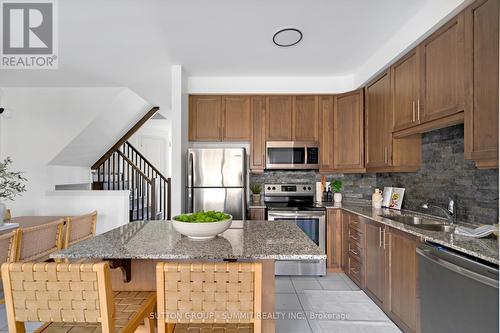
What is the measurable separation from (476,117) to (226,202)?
249cm

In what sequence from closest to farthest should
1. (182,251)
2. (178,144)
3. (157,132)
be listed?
1. (182,251)
2. (178,144)
3. (157,132)

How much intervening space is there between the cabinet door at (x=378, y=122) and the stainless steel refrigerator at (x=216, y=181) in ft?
5.19

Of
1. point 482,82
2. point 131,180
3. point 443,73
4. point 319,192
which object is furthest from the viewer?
point 131,180

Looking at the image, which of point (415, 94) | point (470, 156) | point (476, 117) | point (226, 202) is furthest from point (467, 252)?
point (226, 202)

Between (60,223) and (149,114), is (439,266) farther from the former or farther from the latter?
(149,114)

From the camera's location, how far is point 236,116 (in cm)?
377

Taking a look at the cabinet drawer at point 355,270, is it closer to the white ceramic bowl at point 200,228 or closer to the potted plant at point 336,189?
the potted plant at point 336,189

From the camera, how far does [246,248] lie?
142 cm

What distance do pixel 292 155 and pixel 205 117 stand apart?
1.30 m

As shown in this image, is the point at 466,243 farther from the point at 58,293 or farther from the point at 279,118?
the point at 279,118

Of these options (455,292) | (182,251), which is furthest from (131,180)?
(455,292)

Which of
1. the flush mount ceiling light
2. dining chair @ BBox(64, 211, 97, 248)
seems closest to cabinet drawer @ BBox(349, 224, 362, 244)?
the flush mount ceiling light

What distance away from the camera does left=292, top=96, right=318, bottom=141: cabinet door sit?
3.76m

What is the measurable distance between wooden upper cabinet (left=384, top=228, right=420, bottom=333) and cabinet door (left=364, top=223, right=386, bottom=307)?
104 mm
